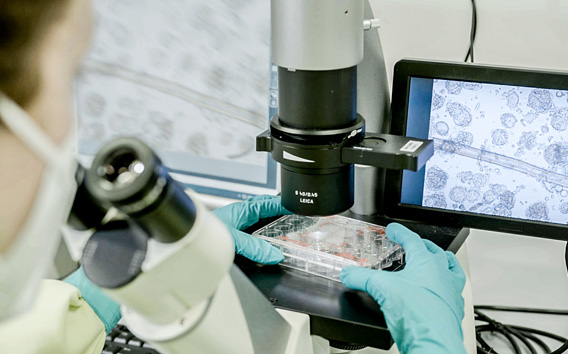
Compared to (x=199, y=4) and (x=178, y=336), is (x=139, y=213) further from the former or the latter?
(x=199, y=4)

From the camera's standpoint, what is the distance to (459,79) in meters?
1.10

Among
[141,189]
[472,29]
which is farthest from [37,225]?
[472,29]

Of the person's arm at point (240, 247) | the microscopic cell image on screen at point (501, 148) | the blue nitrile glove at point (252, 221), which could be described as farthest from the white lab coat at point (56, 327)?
the microscopic cell image on screen at point (501, 148)

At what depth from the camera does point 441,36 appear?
131 cm

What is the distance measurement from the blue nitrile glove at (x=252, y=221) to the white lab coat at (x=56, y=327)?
0.86 feet

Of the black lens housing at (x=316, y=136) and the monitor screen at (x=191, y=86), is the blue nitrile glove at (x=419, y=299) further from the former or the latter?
the monitor screen at (x=191, y=86)

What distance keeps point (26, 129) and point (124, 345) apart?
0.84 metres

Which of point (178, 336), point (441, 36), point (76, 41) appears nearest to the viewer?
point (76, 41)

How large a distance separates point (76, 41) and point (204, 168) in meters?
1.14

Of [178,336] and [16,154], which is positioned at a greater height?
[16,154]

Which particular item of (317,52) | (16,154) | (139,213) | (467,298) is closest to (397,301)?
(467,298)

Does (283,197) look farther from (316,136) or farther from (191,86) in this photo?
(191,86)

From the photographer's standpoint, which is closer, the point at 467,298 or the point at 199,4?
the point at 467,298

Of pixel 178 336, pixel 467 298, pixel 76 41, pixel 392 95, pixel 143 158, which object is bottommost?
pixel 467 298
